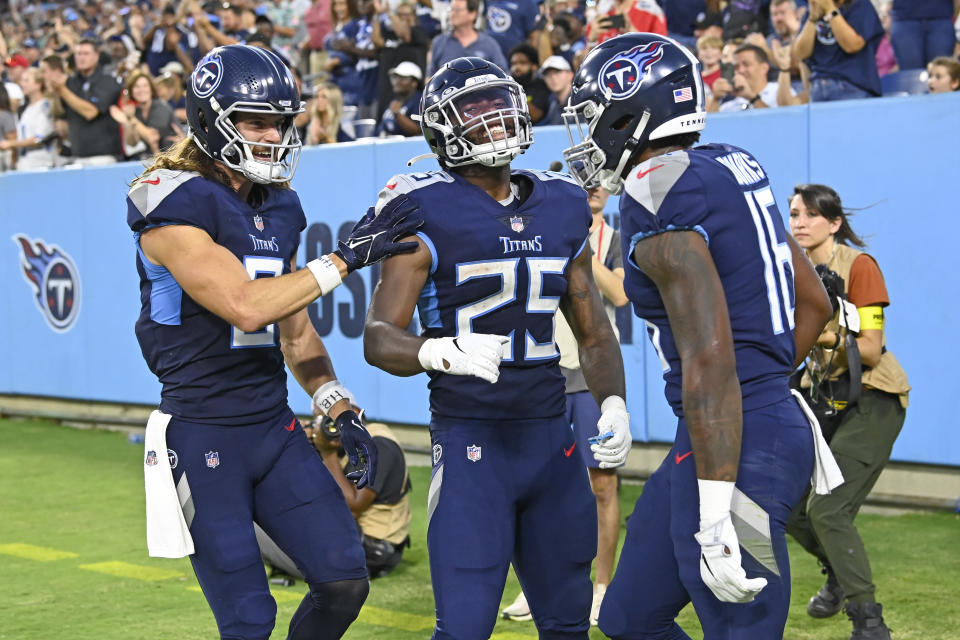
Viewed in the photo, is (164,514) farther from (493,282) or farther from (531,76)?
(531,76)

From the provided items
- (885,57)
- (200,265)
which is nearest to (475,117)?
(200,265)

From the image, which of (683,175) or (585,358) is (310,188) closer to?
(585,358)

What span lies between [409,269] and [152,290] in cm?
82

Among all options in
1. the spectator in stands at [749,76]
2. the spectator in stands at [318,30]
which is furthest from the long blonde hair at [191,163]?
the spectator in stands at [318,30]

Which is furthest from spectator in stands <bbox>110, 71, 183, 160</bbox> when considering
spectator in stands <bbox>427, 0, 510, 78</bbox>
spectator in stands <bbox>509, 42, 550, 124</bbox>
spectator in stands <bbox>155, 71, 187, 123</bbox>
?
spectator in stands <bbox>509, 42, 550, 124</bbox>

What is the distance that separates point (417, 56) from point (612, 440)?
8561 millimetres

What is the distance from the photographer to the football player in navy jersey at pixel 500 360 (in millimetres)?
3418

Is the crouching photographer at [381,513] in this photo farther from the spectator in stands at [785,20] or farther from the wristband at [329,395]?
the spectator in stands at [785,20]

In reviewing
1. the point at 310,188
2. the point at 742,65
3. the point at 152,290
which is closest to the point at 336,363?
the point at 310,188

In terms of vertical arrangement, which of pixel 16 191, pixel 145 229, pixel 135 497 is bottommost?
pixel 135 497

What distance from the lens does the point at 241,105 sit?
369cm

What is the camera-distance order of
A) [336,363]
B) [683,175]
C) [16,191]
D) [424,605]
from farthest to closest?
[16,191] < [336,363] < [424,605] < [683,175]

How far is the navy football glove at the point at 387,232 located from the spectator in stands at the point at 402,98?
718 cm

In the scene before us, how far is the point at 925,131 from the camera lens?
6875mm
